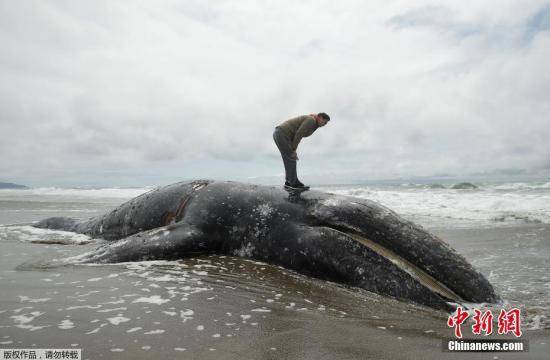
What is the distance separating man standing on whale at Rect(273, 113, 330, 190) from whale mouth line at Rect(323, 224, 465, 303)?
217 centimetres

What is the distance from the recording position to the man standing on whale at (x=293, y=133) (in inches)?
298

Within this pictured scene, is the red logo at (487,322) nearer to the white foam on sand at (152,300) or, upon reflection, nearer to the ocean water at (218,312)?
the ocean water at (218,312)

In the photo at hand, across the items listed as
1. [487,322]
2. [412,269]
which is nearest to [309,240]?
[412,269]

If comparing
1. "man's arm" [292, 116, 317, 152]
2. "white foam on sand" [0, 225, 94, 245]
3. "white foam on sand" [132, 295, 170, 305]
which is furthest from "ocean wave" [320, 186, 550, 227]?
"white foam on sand" [132, 295, 170, 305]

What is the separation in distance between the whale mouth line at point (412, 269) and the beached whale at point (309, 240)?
1cm

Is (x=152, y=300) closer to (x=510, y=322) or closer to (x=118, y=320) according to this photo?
(x=118, y=320)

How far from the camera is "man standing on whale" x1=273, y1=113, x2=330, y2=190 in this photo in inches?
298

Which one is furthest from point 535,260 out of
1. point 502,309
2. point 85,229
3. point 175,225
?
point 85,229

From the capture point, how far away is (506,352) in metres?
3.36

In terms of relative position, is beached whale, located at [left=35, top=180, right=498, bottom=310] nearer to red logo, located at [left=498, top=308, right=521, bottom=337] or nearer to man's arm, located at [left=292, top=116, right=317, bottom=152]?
red logo, located at [left=498, top=308, right=521, bottom=337]

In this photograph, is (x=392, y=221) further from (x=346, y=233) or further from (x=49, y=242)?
(x=49, y=242)

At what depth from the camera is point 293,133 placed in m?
7.73

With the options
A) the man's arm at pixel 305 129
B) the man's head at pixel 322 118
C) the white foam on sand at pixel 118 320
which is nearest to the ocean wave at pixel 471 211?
the man's head at pixel 322 118

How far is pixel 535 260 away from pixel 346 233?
412 centimetres
